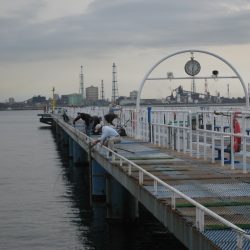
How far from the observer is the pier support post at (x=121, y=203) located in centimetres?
2122

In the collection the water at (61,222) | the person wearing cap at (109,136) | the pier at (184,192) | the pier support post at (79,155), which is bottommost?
the water at (61,222)

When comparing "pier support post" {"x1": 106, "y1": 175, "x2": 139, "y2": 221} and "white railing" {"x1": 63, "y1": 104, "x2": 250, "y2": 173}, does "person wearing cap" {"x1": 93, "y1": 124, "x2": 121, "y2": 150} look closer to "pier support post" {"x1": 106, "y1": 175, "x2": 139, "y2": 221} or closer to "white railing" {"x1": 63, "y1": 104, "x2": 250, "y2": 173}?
"white railing" {"x1": 63, "y1": 104, "x2": 250, "y2": 173}

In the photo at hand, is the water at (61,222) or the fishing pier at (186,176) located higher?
the fishing pier at (186,176)

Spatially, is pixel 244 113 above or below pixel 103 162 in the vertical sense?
above

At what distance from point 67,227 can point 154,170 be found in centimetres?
818

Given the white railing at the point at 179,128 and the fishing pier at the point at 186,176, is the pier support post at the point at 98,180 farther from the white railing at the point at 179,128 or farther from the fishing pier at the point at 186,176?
the white railing at the point at 179,128

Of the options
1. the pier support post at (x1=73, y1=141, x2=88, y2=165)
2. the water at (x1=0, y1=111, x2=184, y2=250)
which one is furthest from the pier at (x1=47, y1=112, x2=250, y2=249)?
the pier support post at (x1=73, y1=141, x2=88, y2=165)

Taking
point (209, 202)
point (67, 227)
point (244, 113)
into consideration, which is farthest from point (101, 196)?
point (209, 202)

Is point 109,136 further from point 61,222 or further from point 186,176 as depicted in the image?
point 186,176

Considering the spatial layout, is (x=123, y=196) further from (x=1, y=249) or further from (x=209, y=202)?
(x=209, y=202)

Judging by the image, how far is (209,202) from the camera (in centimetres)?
1009

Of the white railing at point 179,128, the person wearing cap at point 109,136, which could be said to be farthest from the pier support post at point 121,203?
the white railing at point 179,128

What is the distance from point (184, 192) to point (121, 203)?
10.2m

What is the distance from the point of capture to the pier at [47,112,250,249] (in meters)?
8.03
